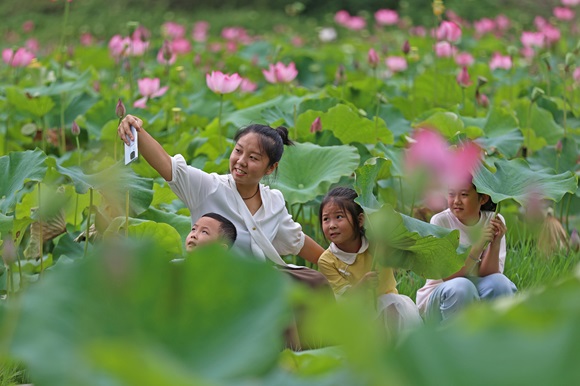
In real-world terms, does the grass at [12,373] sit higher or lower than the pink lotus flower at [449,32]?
higher

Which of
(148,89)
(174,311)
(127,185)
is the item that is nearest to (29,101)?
(148,89)

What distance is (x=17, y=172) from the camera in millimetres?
2061

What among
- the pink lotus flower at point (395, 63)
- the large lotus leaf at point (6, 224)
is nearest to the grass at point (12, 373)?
the large lotus leaf at point (6, 224)

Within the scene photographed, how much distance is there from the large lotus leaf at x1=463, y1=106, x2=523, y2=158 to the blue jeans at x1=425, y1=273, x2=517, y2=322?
27.3 inches

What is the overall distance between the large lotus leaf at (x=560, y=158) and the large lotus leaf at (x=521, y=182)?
700 millimetres

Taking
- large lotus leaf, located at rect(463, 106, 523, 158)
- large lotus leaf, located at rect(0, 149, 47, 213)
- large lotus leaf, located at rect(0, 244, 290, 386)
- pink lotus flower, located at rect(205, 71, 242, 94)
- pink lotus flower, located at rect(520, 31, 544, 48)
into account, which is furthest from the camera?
pink lotus flower, located at rect(520, 31, 544, 48)

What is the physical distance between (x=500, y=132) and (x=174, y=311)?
2358 mm

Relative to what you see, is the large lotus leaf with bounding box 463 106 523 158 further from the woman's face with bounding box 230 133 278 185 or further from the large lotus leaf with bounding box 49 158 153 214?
→ the large lotus leaf with bounding box 49 158 153 214

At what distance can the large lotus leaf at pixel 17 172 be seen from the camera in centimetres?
199

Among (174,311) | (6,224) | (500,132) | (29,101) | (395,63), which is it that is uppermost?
(174,311)

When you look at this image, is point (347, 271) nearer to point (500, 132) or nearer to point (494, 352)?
point (500, 132)

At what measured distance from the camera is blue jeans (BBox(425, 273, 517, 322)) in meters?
1.95

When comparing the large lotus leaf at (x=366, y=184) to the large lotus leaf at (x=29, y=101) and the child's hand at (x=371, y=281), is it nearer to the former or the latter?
the child's hand at (x=371, y=281)

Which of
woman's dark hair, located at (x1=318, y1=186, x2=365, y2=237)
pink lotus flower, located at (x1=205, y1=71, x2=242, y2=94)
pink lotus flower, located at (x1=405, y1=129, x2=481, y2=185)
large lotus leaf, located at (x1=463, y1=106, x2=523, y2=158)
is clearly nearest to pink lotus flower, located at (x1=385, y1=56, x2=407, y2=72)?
large lotus leaf, located at (x1=463, y1=106, x2=523, y2=158)
